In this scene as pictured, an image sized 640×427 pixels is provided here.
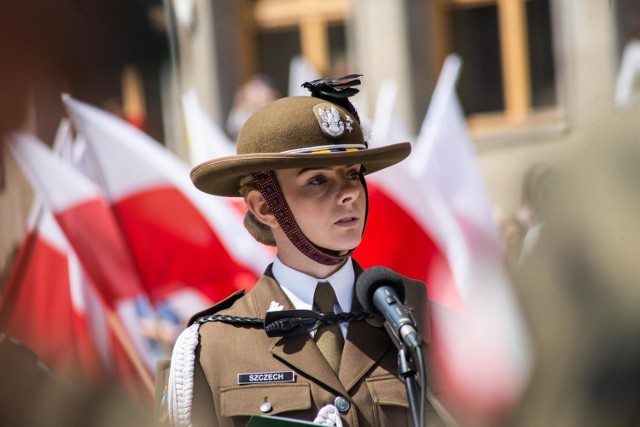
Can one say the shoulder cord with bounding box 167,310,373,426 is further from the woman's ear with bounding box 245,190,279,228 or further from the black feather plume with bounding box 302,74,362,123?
the black feather plume with bounding box 302,74,362,123

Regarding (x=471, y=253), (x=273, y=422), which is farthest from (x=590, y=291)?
(x=273, y=422)

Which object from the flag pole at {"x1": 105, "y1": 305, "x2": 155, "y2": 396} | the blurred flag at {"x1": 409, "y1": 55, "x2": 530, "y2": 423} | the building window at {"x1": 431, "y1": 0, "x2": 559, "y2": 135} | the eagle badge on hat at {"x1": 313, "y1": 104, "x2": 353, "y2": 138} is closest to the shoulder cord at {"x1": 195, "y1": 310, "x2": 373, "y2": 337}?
the eagle badge on hat at {"x1": 313, "y1": 104, "x2": 353, "y2": 138}

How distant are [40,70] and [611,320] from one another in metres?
2.50

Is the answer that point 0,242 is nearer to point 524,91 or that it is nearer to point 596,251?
point 596,251

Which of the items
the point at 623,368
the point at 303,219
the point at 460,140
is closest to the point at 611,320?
the point at 623,368

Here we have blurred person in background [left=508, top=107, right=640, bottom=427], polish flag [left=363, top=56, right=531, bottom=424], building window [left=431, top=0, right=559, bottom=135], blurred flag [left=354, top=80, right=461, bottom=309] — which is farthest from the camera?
building window [left=431, top=0, right=559, bottom=135]

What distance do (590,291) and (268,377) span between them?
5.02 feet

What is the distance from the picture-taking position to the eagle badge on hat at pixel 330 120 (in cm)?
228

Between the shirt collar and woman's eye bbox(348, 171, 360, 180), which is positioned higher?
woman's eye bbox(348, 171, 360, 180)

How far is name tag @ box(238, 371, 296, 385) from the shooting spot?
224 centimetres

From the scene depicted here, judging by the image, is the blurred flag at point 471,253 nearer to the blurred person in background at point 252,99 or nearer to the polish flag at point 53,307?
the polish flag at point 53,307

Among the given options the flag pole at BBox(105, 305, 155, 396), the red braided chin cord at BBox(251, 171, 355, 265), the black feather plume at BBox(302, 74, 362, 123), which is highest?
the black feather plume at BBox(302, 74, 362, 123)

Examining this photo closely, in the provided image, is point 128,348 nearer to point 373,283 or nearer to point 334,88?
point 334,88

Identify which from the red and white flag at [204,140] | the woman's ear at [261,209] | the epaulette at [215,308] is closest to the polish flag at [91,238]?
the red and white flag at [204,140]
